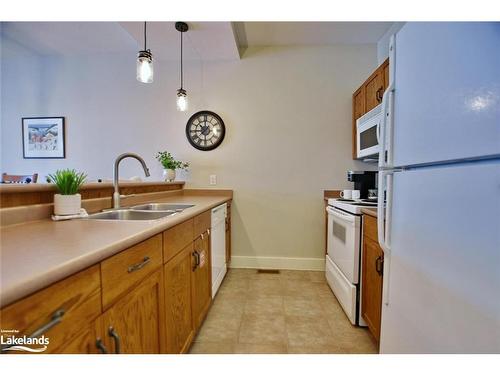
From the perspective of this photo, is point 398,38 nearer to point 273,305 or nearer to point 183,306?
point 183,306

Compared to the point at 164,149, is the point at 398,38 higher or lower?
higher

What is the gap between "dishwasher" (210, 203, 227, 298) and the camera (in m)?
1.96

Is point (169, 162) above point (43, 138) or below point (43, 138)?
below

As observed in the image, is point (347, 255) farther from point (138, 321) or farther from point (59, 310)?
point (59, 310)

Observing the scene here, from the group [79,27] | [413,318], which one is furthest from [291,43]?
[413,318]

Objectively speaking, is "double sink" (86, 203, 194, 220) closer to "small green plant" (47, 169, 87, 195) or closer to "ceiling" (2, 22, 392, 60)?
"small green plant" (47, 169, 87, 195)

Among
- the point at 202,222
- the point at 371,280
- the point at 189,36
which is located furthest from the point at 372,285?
the point at 189,36

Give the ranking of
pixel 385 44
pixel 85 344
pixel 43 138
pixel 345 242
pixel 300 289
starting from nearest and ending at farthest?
1. pixel 85 344
2. pixel 345 242
3. pixel 300 289
4. pixel 385 44
5. pixel 43 138

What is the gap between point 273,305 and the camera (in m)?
2.01

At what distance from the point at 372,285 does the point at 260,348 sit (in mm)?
847

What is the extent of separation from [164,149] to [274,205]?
156 centimetres

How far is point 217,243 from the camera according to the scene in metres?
2.12

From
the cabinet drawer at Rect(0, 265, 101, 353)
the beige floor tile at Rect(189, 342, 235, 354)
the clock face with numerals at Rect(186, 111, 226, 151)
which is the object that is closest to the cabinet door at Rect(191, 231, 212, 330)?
the beige floor tile at Rect(189, 342, 235, 354)

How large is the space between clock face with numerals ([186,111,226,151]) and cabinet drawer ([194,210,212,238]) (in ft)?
4.02
